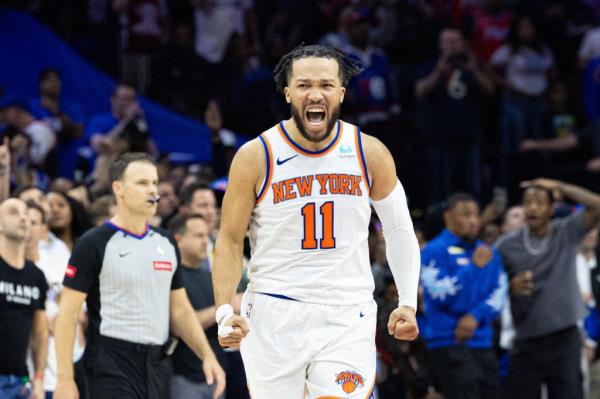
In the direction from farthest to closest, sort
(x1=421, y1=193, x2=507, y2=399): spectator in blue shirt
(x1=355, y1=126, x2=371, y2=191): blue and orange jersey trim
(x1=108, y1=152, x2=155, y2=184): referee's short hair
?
(x1=421, y1=193, x2=507, y2=399): spectator in blue shirt → (x1=108, y1=152, x2=155, y2=184): referee's short hair → (x1=355, y1=126, x2=371, y2=191): blue and orange jersey trim

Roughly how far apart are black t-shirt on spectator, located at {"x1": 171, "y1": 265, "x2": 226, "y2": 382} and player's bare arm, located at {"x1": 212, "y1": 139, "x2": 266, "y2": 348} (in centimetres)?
245

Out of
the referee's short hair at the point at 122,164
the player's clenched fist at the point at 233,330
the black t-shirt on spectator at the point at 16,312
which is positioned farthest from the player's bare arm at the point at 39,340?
the player's clenched fist at the point at 233,330

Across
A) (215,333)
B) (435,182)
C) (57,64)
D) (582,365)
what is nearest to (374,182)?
(215,333)

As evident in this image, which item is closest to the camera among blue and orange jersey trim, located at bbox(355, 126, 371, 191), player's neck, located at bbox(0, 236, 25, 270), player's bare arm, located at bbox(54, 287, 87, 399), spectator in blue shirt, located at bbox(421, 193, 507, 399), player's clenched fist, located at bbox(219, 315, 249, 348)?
player's clenched fist, located at bbox(219, 315, 249, 348)

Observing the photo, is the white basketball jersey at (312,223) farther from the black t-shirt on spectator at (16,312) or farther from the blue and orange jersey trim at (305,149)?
the black t-shirt on spectator at (16,312)

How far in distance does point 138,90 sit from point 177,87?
1.73 ft

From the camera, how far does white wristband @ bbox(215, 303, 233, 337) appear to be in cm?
502

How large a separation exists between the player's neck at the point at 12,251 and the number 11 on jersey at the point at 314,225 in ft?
9.28

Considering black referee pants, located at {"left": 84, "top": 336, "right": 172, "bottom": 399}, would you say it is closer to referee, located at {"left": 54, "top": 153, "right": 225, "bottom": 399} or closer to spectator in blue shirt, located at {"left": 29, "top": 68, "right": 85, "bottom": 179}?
referee, located at {"left": 54, "top": 153, "right": 225, "bottom": 399}

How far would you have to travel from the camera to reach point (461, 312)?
9539 mm

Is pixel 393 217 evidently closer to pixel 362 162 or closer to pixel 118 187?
pixel 362 162

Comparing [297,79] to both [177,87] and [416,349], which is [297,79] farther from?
[177,87]

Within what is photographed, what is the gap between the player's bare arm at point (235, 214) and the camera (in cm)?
532

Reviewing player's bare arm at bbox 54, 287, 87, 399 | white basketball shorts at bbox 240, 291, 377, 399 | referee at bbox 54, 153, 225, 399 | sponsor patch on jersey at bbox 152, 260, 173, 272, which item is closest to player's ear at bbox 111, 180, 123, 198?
referee at bbox 54, 153, 225, 399
